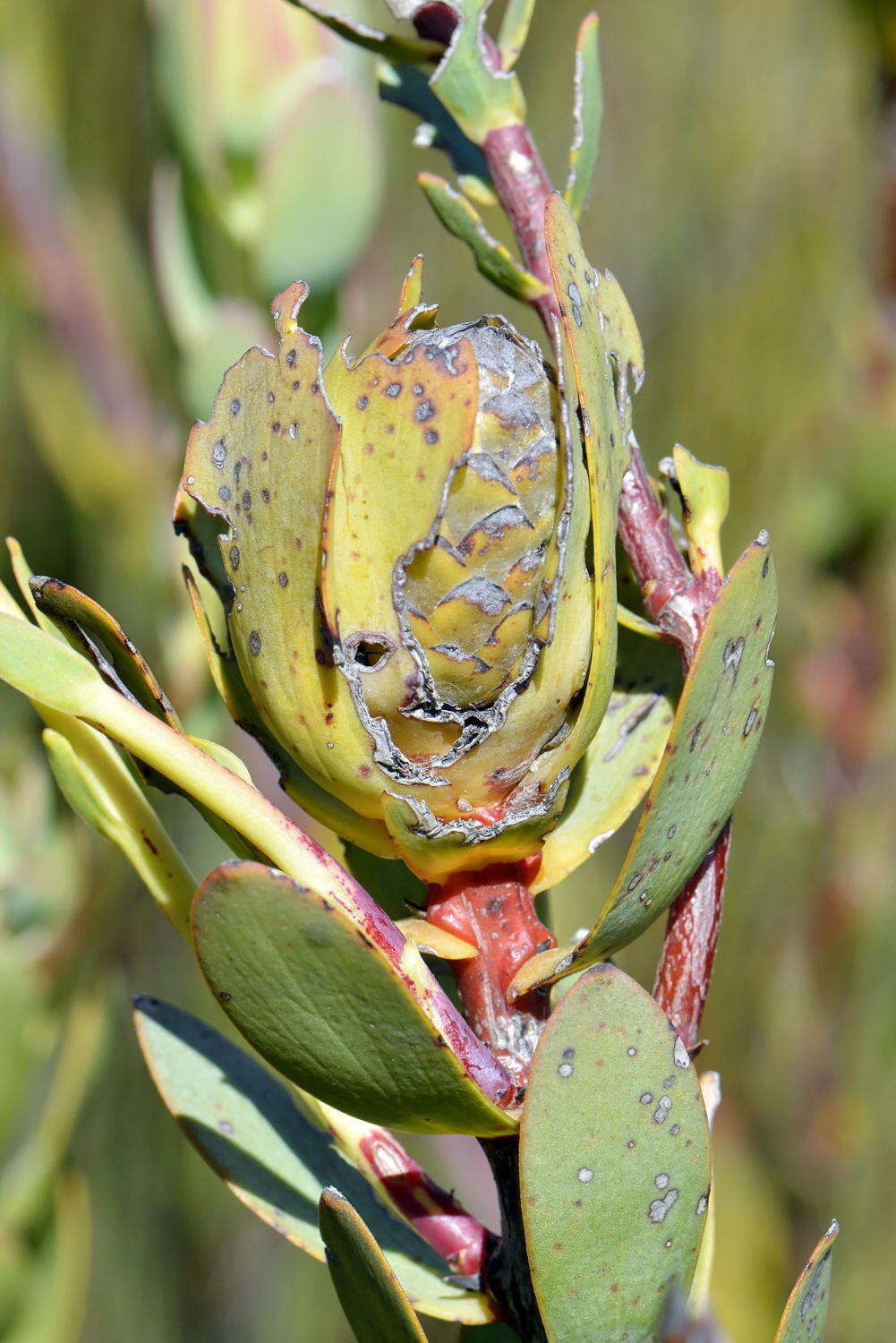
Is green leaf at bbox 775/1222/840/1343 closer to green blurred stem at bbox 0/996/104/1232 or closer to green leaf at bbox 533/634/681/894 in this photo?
green leaf at bbox 533/634/681/894

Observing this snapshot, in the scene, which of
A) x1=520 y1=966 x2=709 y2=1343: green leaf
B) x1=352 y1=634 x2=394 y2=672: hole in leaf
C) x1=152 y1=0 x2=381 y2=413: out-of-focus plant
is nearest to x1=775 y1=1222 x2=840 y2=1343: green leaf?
x1=520 y1=966 x2=709 y2=1343: green leaf

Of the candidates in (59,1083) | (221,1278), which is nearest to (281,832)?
(59,1083)

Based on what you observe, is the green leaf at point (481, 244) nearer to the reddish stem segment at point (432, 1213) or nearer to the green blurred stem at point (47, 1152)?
the reddish stem segment at point (432, 1213)

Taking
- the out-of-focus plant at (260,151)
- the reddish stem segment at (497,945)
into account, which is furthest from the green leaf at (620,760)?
the out-of-focus plant at (260,151)

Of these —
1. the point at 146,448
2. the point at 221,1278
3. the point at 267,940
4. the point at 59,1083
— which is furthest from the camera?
the point at 221,1278

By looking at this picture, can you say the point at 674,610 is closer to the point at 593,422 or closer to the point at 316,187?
the point at 593,422

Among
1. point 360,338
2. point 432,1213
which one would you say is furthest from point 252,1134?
point 360,338

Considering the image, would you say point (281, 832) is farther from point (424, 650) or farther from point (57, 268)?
point (57, 268)
